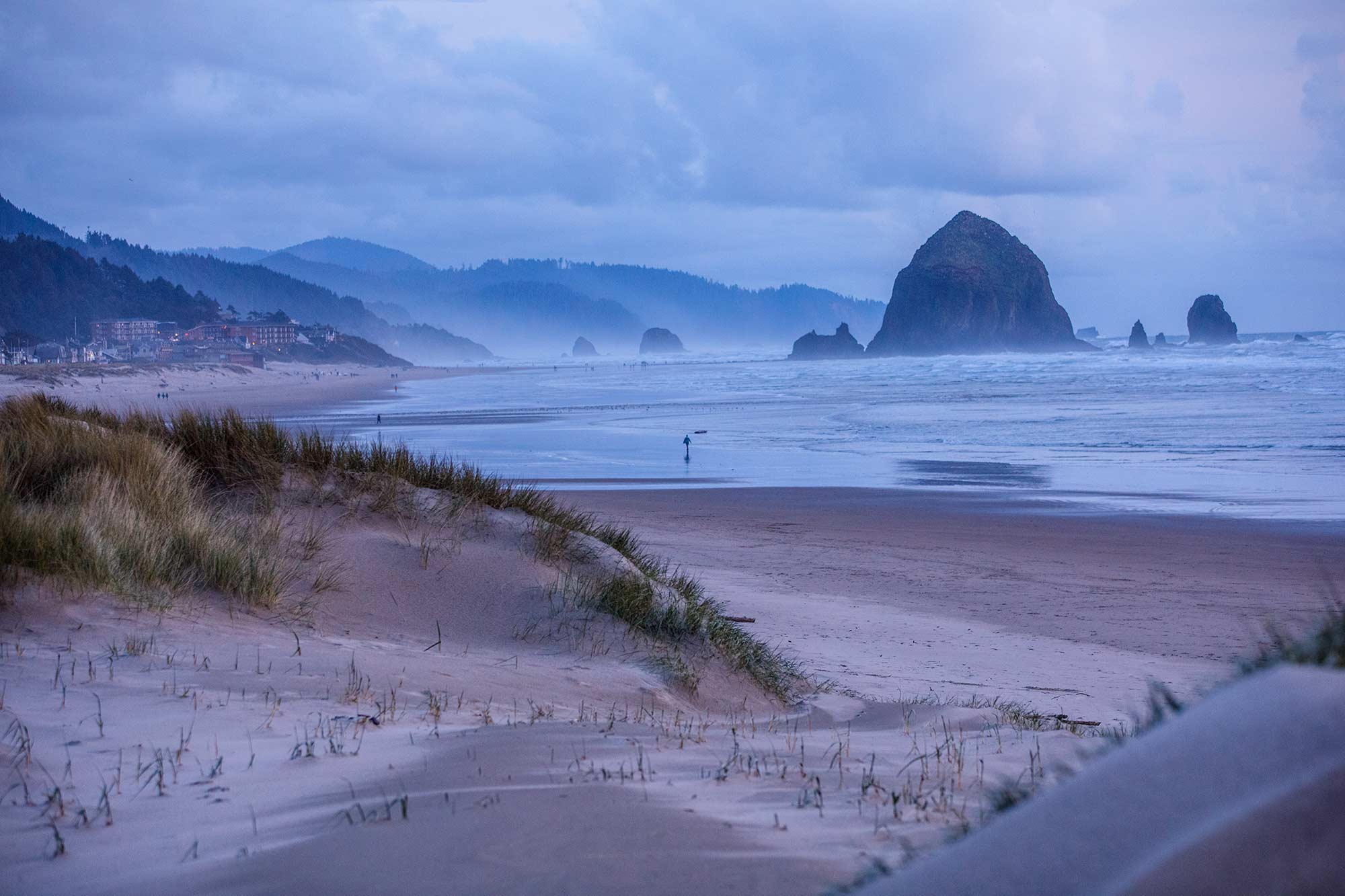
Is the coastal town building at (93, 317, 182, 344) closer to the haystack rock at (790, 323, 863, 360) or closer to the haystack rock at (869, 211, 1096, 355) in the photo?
the haystack rock at (790, 323, 863, 360)

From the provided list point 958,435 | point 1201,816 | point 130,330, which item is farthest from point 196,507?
point 130,330

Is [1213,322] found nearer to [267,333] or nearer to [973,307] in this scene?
[973,307]

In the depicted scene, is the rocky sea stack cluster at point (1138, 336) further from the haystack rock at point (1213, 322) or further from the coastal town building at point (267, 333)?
the coastal town building at point (267, 333)

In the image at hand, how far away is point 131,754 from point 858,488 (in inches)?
577

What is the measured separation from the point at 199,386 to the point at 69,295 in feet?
231

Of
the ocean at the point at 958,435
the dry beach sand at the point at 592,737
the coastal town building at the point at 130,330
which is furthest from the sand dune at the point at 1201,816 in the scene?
the coastal town building at the point at 130,330

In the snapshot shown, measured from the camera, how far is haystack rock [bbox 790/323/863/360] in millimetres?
120812

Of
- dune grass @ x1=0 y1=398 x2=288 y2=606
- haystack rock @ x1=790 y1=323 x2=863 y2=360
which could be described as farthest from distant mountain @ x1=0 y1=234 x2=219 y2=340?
dune grass @ x1=0 y1=398 x2=288 y2=606

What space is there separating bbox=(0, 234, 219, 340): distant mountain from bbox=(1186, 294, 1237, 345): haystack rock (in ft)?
376

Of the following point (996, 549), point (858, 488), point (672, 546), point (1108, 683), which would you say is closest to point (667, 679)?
Result: point (1108, 683)

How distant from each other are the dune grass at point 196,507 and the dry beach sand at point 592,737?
20cm

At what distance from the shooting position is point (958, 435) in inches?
1013

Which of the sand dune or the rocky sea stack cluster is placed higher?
the rocky sea stack cluster

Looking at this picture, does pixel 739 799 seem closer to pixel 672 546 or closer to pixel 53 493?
pixel 53 493
